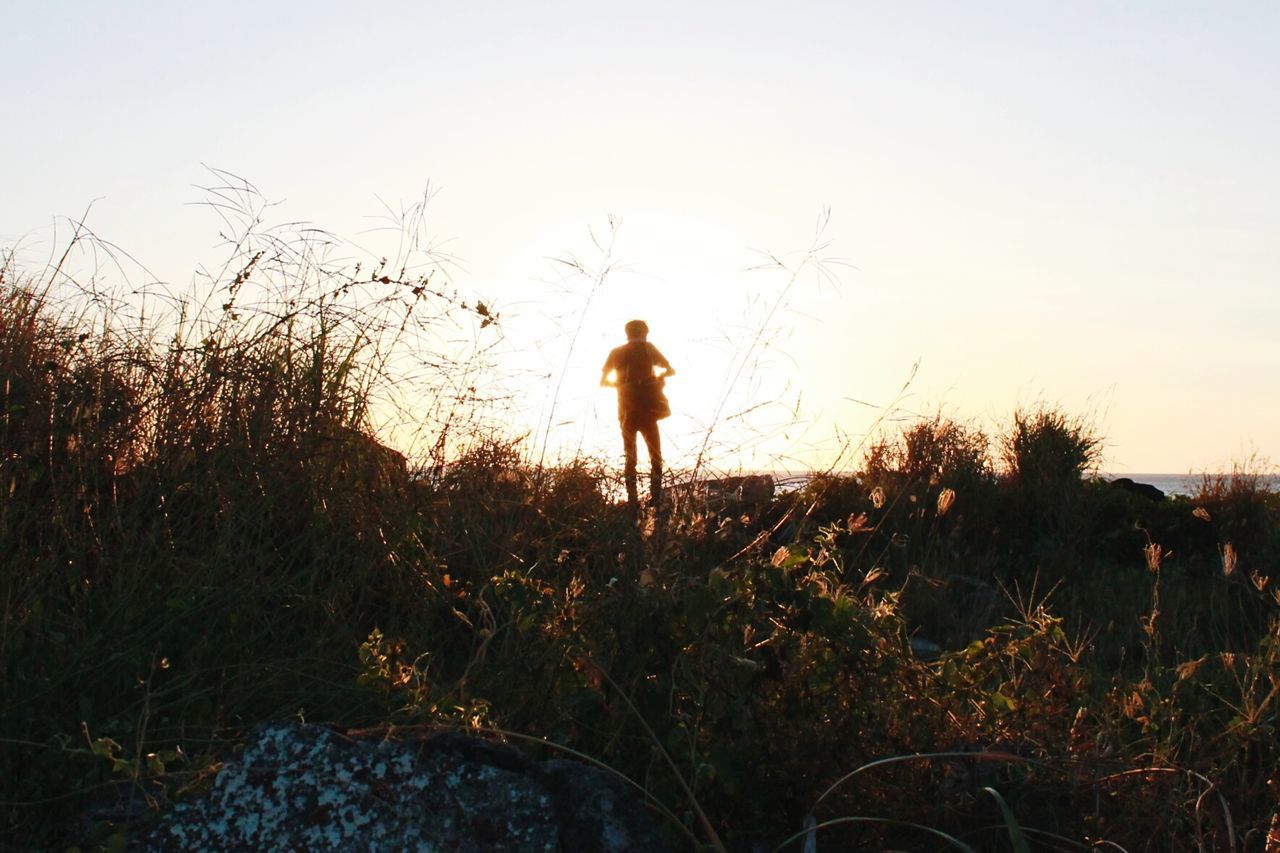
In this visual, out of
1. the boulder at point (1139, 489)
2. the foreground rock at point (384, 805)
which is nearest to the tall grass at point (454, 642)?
the foreground rock at point (384, 805)

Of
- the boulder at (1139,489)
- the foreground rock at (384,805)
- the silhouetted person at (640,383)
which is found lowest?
the foreground rock at (384,805)

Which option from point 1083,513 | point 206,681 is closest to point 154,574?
point 206,681

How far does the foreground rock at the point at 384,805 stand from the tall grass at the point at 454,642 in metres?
0.11

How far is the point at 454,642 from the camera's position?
3.99 meters

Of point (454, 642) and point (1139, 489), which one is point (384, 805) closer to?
point (454, 642)

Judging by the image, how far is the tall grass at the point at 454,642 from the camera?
2705 mm

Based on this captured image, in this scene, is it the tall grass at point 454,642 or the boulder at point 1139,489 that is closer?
the tall grass at point 454,642

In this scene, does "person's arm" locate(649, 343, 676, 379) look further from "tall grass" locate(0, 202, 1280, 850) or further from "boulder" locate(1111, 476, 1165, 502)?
"tall grass" locate(0, 202, 1280, 850)

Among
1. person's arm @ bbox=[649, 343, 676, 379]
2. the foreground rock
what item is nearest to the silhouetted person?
person's arm @ bbox=[649, 343, 676, 379]

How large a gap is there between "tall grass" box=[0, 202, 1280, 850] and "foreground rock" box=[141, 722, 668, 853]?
0.11m

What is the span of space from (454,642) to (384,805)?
6.08ft

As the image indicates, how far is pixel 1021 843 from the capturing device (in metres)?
2.05

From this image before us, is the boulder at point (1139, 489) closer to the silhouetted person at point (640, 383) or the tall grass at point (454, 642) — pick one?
the silhouetted person at point (640, 383)

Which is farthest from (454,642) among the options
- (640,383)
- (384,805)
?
(640,383)
